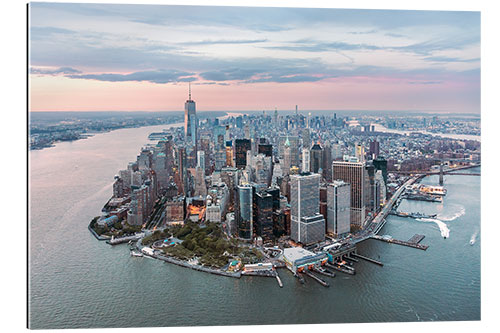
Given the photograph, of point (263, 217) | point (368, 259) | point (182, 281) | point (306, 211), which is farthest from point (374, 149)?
point (182, 281)

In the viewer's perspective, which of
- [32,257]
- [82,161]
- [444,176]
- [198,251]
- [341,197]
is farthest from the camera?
[444,176]

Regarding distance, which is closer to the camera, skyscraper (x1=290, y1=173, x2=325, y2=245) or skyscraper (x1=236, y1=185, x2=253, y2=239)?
skyscraper (x1=290, y1=173, x2=325, y2=245)

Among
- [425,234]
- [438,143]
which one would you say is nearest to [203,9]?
[425,234]

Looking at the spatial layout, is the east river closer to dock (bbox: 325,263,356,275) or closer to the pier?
dock (bbox: 325,263,356,275)

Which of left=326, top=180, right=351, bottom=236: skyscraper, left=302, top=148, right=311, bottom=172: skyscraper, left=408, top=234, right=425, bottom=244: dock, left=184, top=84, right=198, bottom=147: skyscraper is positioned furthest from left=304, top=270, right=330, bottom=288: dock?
left=302, top=148, right=311, bottom=172: skyscraper

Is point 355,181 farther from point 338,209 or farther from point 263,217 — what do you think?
point 263,217
